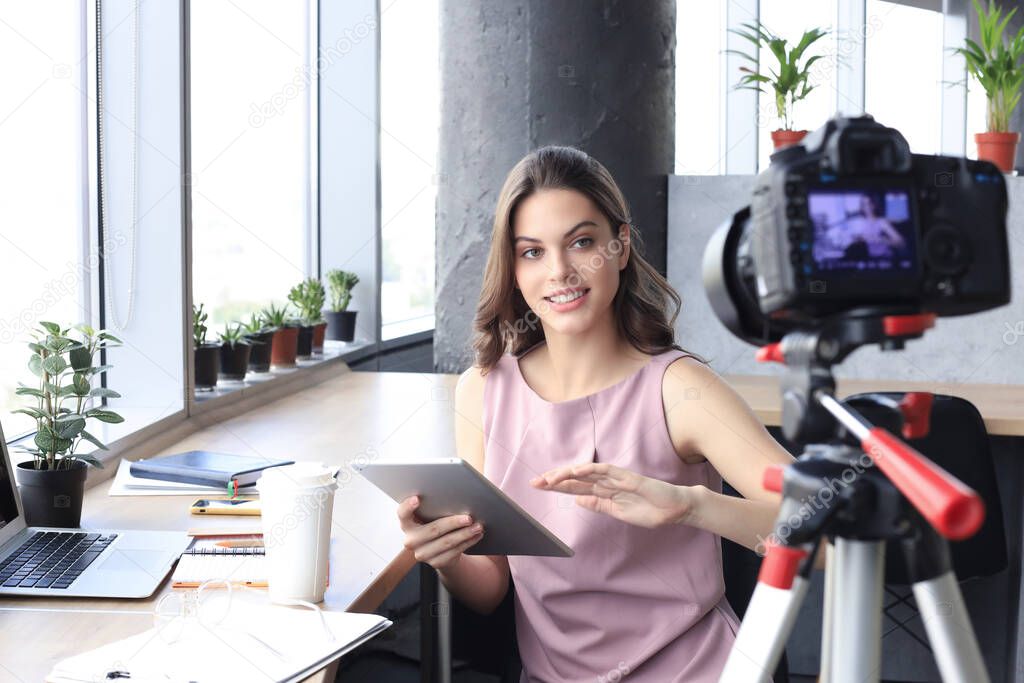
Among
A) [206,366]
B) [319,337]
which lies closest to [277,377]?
[206,366]

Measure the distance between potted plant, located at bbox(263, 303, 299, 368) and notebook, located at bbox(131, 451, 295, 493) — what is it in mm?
1325

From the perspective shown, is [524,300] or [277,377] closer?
[524,300]

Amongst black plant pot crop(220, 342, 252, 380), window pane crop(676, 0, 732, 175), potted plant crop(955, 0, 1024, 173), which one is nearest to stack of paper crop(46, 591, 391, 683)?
black plant pot crop(220, 342, 252, 380)

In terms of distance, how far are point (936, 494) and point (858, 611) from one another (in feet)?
0.81

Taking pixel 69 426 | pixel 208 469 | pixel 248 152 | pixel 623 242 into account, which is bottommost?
pixel 208 469

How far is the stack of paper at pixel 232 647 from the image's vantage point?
107 centimetres

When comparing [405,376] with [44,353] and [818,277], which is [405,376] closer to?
[44,353]

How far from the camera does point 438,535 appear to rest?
1.49 m

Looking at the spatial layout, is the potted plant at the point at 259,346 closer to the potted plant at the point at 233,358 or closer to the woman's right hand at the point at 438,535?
the potted plant at the point at 233,358

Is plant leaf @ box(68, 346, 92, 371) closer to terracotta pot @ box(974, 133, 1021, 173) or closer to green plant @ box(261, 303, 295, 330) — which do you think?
green plant @ box(261, 303, 295, 330)

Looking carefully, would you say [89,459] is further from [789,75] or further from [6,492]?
[789,75]

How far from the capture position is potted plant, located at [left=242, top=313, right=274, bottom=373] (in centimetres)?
323

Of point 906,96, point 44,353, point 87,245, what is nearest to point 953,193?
point 44,353

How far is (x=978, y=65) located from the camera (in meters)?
3.67
